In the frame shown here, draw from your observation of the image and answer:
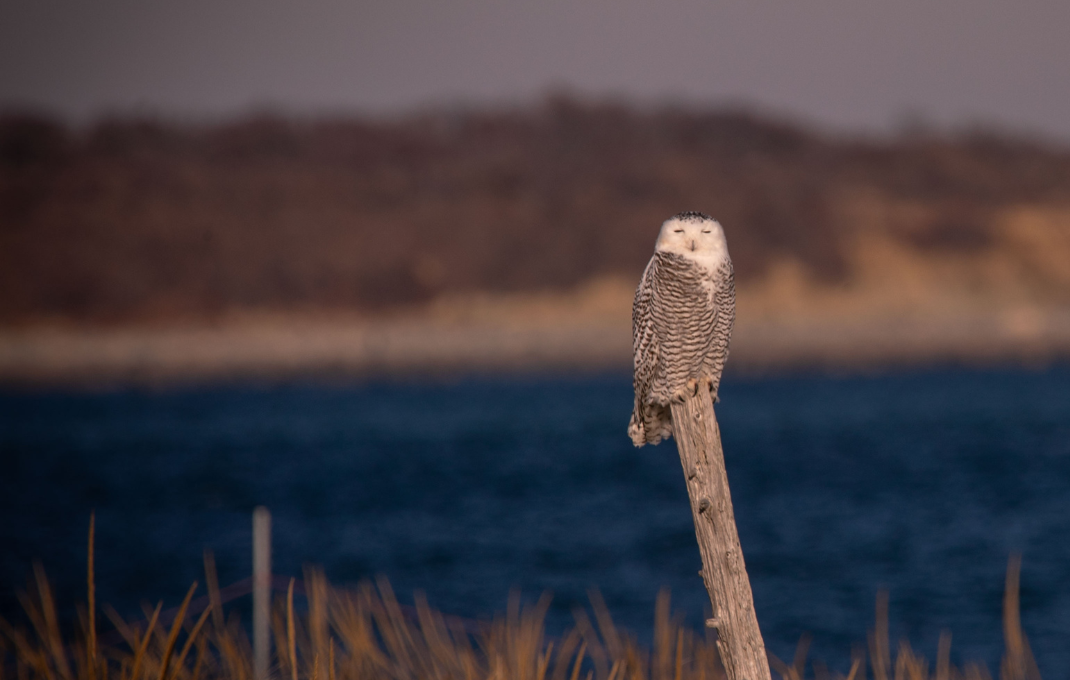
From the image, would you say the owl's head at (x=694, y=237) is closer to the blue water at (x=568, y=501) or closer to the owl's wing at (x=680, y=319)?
the owl's wing at (x=680, y=319)

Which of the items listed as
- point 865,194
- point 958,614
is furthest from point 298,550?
point 865,194

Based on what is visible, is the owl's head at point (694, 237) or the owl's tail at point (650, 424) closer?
the owl's head at point (694, 237)

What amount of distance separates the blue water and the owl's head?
9.17 metres

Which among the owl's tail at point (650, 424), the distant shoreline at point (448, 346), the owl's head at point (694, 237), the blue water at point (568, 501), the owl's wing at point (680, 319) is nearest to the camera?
the owl's head at point (694, 237)

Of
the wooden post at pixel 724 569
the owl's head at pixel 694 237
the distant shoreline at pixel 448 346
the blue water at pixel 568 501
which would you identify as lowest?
the blue water at pixel 568 501

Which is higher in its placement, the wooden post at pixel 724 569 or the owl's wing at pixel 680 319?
the owl's wing at pixel 680 319

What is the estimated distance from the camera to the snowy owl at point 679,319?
408cm

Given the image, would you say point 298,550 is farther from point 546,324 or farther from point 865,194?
point 865,194

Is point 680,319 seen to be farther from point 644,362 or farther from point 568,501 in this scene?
point 568,501

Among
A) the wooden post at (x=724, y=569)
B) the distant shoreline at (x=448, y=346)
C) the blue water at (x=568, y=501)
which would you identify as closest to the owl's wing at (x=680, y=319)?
the wooden post at (x=724, y=569)

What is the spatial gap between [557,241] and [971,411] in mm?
29374

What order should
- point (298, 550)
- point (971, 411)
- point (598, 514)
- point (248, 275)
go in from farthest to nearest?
point (248, 275) < point (971, 411) < point (598, 514) < point (298, 550)

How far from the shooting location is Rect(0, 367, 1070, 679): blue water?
16.3 m

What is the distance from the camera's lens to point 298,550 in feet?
68.6
